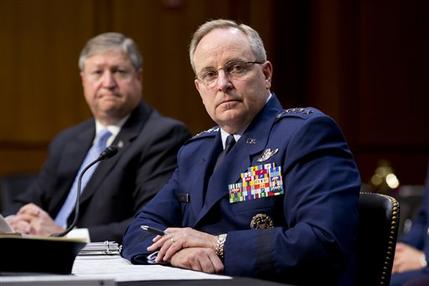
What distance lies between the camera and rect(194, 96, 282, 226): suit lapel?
9.87 ft

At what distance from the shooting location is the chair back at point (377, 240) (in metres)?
2.77

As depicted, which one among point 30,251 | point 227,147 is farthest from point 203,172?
point 30,251

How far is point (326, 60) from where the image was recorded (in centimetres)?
772

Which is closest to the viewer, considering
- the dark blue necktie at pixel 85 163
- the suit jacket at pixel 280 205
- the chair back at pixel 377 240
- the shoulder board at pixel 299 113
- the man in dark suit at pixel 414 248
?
the suit jacket at pixel 280 205

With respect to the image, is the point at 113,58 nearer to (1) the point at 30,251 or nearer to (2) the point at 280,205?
(2) the point at 280,205

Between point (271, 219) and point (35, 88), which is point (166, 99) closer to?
point (35, 88)

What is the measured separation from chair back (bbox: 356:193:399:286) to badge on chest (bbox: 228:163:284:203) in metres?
0.27

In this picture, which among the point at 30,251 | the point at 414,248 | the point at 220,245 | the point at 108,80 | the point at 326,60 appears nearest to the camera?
the point at 30,251

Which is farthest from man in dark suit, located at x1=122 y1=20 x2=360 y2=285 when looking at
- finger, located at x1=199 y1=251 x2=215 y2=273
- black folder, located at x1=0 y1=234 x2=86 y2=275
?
black folder, located at x1=0 y1=234 x2=86 y2=275

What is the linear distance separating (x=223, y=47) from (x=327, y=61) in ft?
15.4

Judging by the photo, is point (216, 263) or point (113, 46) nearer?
point (216, 263)

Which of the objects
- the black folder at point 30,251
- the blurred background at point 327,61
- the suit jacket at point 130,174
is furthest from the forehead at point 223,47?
the blurred background at point 327,61

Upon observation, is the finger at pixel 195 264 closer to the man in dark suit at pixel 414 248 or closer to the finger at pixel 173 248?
the finger at pixel 173 248

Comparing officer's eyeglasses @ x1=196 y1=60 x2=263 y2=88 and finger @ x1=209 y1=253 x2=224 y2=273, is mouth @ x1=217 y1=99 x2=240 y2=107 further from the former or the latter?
finger @ x1=209 y1=253 x2=224 y2=273
